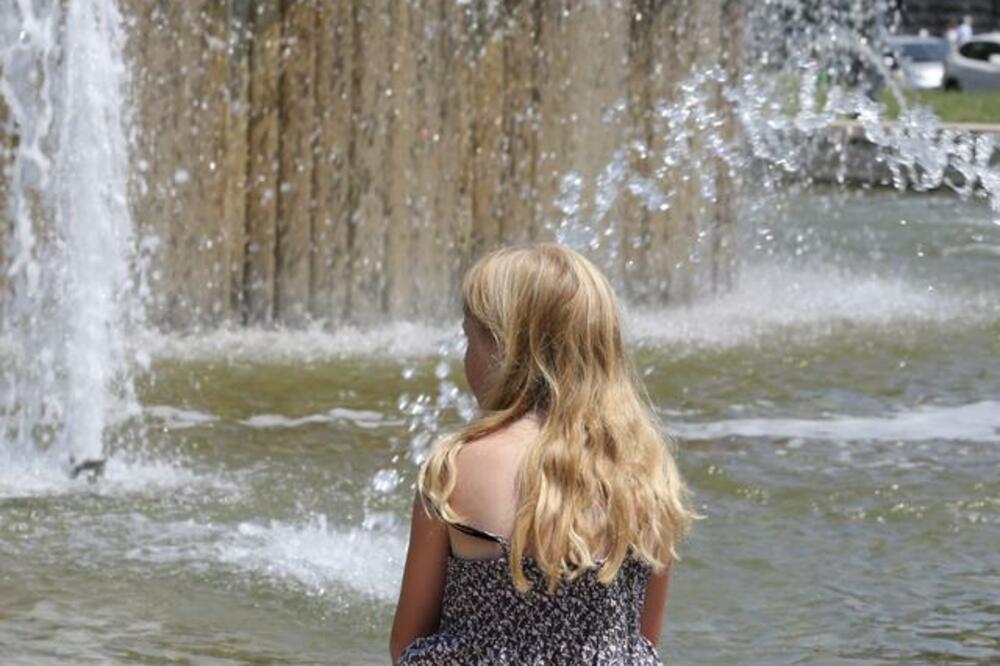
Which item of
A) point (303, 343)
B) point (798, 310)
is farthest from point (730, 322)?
point (303, 343)

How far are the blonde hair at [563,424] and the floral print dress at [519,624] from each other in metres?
0.04

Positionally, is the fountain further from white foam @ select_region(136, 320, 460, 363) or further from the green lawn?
the green lawn

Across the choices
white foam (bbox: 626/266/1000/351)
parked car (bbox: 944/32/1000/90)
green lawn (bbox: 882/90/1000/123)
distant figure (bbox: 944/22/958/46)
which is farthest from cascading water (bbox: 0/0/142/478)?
distant figure (bbox: 944/22/958/46)

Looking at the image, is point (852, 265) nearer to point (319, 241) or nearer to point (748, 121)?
point (748, 121)

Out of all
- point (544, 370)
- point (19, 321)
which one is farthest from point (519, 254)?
point (19, 321)

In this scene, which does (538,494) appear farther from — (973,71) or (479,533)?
(973,71)

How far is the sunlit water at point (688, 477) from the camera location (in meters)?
5.58

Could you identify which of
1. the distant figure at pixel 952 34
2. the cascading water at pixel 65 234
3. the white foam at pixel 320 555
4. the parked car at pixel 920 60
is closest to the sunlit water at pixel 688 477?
the white foam at pixel 320 555

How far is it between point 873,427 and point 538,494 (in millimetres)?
5574

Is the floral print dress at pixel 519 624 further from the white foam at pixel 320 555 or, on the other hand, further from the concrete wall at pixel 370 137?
the concrete wall at pixel 370 137

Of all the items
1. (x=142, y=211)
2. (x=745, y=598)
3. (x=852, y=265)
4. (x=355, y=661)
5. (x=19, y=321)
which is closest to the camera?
(x=355, y=661)

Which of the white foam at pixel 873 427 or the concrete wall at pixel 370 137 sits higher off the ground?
the concrete wall at pixel 370 137

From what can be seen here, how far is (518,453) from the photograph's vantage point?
124 inches

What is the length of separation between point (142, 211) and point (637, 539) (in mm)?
7019
